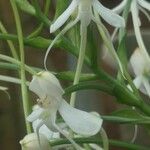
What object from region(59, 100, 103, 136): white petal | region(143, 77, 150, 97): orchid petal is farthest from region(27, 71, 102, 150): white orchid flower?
region(143, 77, 150, 97): orchid petal

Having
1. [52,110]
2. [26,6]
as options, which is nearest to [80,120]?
[52,110]

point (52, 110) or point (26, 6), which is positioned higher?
point (26, 6)

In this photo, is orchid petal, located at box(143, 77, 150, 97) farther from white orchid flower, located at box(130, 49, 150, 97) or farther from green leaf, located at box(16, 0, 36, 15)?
green leaf, located at box(16, 0, 36, 15)

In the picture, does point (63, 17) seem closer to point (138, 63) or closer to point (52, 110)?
point (52, 110)

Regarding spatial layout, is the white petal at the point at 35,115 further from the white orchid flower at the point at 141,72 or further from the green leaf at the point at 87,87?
the white orchid flower at the point at 141,72

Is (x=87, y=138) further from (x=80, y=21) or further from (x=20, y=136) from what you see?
(x=20, y=136)

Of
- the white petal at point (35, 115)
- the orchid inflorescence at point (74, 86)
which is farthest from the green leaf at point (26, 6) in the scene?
the white petal at point (35, 115)

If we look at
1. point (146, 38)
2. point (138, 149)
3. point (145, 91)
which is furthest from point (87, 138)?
point (146, 38)
